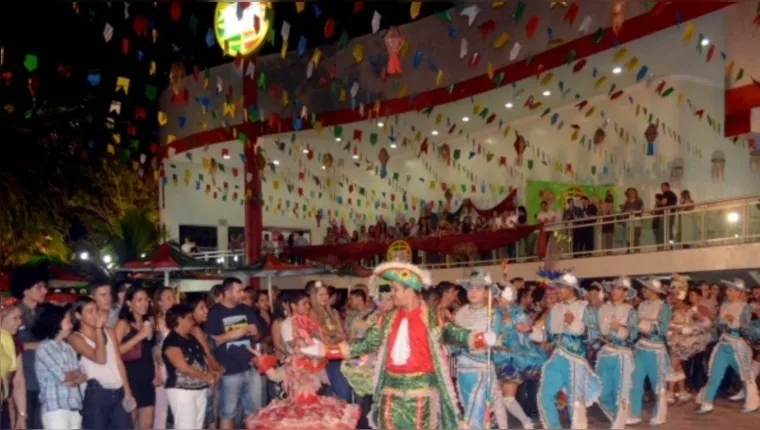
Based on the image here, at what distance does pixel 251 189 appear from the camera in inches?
892

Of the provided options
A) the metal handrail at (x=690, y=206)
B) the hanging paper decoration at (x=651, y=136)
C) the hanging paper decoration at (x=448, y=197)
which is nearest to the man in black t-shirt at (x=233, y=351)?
the metal handrail at (x=690, y=206)

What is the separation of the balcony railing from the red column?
6.55 metres

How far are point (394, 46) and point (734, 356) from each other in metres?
10.6

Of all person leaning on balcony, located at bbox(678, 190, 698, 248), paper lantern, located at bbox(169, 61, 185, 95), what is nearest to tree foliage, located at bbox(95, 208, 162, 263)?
paper lantern, located at bbox(169, 61, 185, 95)

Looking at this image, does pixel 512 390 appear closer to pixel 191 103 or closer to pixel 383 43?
pixel 383 43

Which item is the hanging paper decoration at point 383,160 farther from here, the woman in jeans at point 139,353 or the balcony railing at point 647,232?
the woman in jeans at point 139,353

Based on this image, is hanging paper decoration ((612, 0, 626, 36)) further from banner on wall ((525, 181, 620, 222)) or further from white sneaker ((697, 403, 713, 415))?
white sneaker ((697, 403, 713, 415))

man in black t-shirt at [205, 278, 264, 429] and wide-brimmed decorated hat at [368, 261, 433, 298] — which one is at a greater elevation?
wide-brimmed decorated hat at [368, 261, 433, 298]

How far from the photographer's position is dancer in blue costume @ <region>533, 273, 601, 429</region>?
28.3ft

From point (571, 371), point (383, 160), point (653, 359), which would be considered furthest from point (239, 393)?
point (383, 160)

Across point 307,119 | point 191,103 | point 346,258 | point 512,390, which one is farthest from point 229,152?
point 512,390

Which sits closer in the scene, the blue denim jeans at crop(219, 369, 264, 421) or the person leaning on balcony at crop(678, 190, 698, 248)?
the blue denim jeans at crop(219, 369, 264, 421)

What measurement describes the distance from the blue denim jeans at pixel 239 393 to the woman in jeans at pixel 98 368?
127cm

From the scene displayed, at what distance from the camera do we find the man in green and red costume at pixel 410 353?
6.37 m
